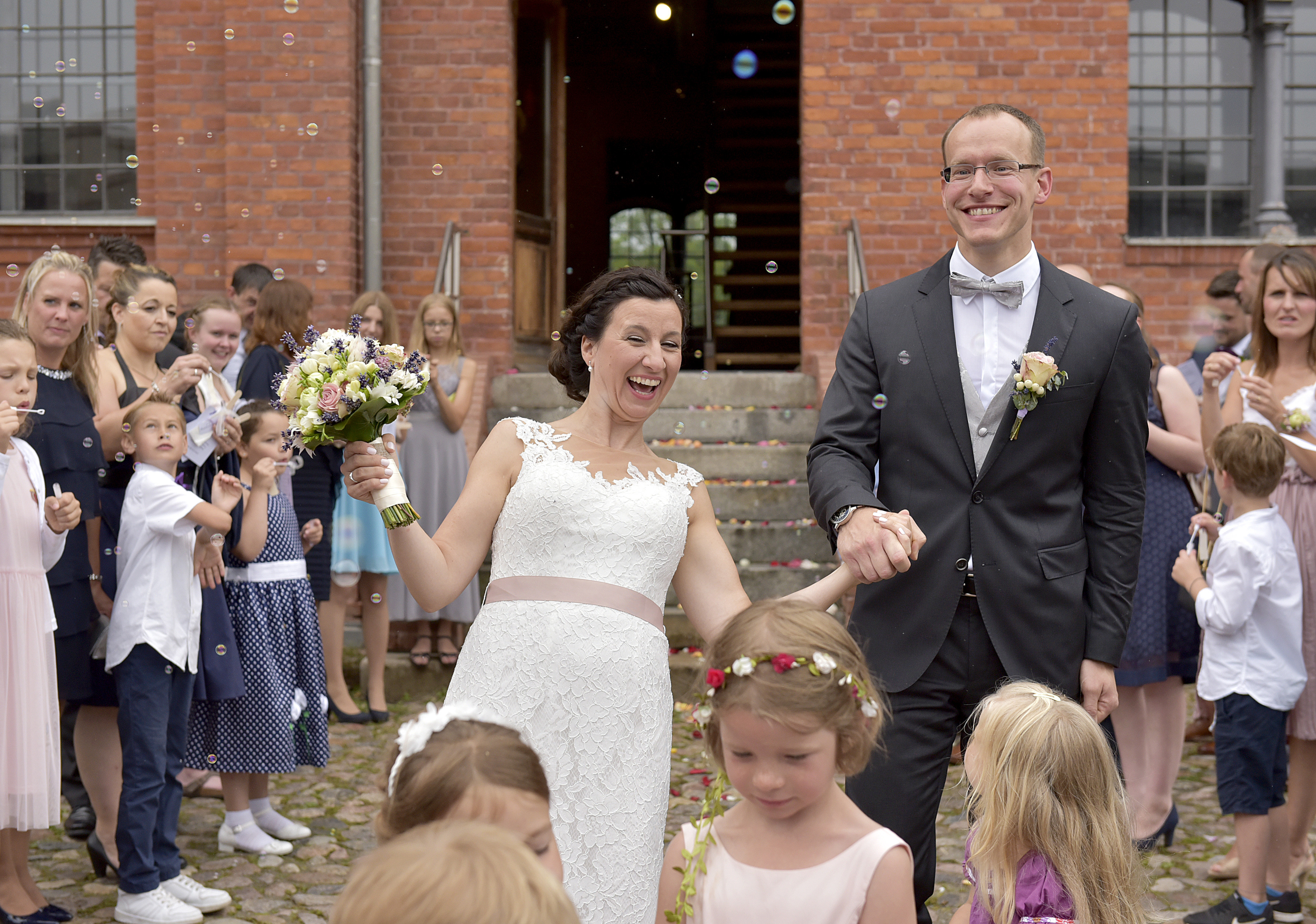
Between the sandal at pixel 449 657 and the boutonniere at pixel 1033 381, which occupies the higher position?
the boutonniere at pixel 1033 381

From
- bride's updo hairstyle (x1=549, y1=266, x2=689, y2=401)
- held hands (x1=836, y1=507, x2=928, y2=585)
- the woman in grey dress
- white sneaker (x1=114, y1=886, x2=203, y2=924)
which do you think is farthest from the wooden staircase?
held hands (x1=836, y1=507, x2=928, y2=585)

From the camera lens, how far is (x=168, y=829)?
4578 millimetres

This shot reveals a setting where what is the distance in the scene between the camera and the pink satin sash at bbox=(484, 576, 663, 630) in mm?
2930

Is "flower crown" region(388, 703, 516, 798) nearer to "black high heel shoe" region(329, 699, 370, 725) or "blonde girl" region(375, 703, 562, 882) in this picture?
"blonde girl" region(375, 703, 562, 882)

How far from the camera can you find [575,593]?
293 centimetres

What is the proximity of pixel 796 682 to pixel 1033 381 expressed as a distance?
3.43 feet

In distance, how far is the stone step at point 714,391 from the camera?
371 inches

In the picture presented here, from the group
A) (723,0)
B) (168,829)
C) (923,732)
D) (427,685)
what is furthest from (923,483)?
(723,0)

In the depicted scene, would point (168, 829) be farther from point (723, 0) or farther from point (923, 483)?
point (723, 0)

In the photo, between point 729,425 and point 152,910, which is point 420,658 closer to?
point 729,425

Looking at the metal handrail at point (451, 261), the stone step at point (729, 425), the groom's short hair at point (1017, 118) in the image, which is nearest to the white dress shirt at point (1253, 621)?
the groom's short hair at point (1017, 118)

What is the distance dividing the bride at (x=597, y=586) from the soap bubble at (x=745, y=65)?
1029 cm

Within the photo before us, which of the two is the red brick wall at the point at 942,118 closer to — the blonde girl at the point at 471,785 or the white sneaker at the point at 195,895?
the white sneaker at the point at 195,895

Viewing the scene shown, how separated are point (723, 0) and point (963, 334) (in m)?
12.8
